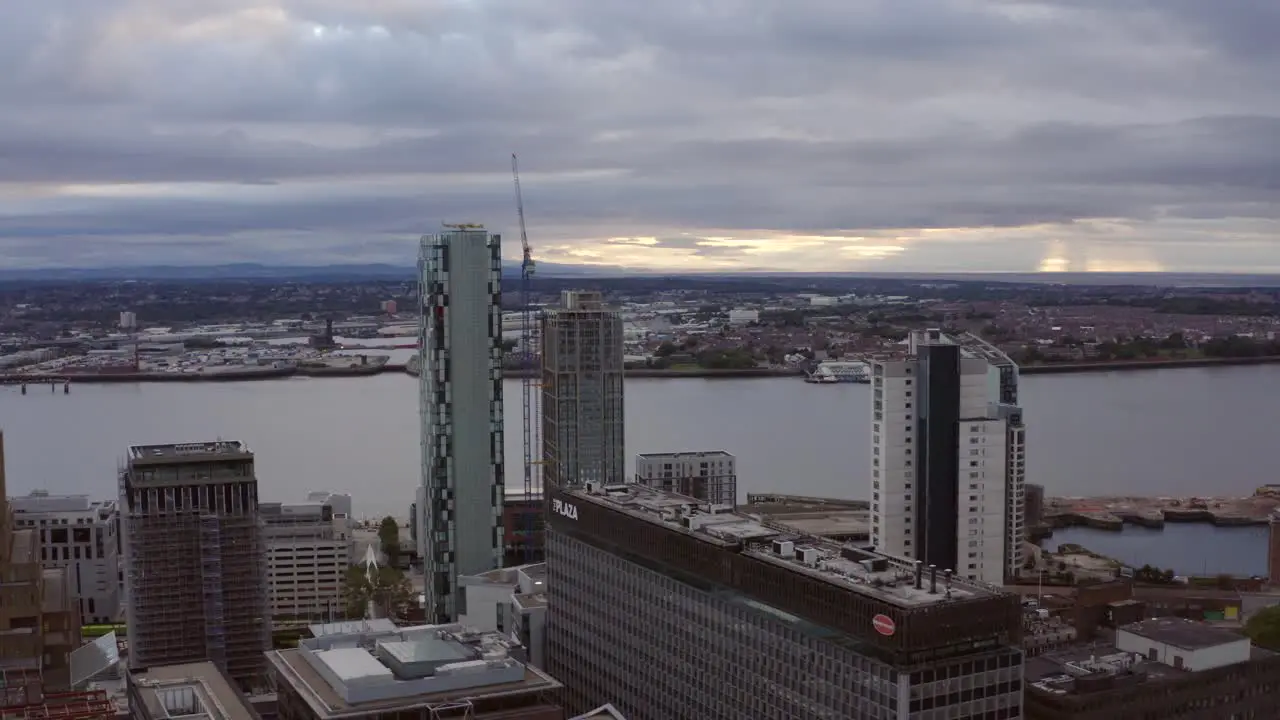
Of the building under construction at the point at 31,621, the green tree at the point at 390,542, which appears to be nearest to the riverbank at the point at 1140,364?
the green tree at the point at 390,542

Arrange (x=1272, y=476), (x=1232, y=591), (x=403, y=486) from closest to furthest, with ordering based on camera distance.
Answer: (x=1232, y=591)
(x=403, y=486)
(x=1272, y=476)

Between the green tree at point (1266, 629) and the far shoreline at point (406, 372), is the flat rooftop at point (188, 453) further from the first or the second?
the far shoreline at point (406, 372)

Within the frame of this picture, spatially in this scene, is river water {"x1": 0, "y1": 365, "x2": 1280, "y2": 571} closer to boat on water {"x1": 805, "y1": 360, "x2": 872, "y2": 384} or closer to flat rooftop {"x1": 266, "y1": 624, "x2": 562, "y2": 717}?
boat on water {"x1": 805, "y1": 360, "x2": 872, "y2": 384}

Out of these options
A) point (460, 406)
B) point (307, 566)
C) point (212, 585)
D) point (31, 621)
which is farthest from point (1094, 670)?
point (307, 566)

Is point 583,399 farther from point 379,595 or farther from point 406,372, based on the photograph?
point 406,372

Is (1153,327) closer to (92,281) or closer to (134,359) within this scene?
(134,359)

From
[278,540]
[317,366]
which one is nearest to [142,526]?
[278,540]

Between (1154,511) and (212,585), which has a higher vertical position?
(212,585)
